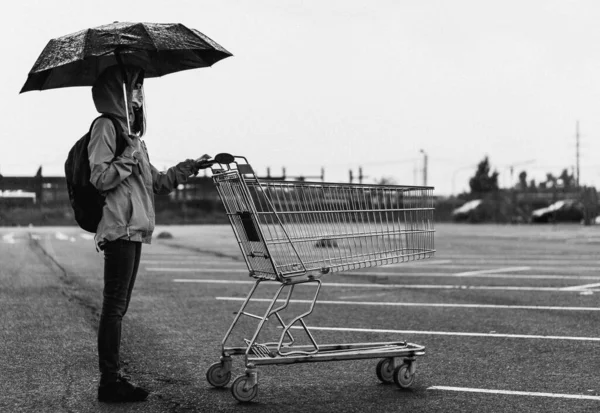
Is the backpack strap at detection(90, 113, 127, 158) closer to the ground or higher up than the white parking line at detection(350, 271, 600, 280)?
higher up

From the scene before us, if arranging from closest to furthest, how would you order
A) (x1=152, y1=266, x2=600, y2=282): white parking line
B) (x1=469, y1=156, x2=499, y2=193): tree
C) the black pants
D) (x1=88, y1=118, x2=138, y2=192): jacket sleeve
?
(x1=88, y1=118, x2=138, y2=192): jacket sleeve
the black pants
(x1=152, y1=266, x2=600, y2=282): white parking line
(x1=469, y1=156, x2=499, y2=193): tree

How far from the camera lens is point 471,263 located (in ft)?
53.2

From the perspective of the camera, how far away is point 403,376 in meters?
5.18

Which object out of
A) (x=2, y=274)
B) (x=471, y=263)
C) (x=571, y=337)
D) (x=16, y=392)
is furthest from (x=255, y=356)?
(x=471, y=263)

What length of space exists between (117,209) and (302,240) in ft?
3.80

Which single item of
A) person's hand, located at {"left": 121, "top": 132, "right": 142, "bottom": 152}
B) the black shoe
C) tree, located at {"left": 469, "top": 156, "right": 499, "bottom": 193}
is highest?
tree, located at {"left": 469, "top": 156, "right": 499, "bottom": 193}

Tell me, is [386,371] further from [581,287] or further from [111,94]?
[581,287]

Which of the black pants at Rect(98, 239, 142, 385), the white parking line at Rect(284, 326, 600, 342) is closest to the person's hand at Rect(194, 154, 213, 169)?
the black pants at Rect(98, 239, 142, 385)

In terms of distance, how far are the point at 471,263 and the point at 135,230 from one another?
1228 cm

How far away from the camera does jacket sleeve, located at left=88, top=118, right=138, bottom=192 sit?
15.3 ft

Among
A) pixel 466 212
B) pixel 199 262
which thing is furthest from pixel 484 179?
pixel 199 262

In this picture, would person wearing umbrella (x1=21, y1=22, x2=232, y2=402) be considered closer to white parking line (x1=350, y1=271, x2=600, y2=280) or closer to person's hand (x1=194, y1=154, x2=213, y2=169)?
person's hand (x1=194, y1=154, x2=213, y2=169)

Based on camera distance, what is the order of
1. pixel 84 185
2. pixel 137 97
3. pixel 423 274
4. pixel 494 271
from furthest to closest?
pixel 494 271, pixel 423 274, pixel 137 97, pixel 84 185

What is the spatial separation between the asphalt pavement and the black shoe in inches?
3.5
